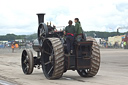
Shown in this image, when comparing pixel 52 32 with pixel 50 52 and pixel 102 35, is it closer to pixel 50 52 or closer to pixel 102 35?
pixel 50 52

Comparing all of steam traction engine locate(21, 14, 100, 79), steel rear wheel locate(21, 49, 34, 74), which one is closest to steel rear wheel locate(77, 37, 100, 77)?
steam traction engine locate(21, 14, 100, 79)

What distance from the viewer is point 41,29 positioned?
12.8 m

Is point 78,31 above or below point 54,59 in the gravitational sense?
above

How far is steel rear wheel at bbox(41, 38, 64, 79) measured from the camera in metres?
10.1

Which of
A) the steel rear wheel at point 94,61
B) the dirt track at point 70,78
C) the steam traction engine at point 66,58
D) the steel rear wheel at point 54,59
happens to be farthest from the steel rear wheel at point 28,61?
the steel rear wheel at point 94,61

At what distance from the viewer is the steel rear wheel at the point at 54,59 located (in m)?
10.1

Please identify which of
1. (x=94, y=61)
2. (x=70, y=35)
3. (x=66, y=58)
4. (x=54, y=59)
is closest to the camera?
(x=54, y=59)

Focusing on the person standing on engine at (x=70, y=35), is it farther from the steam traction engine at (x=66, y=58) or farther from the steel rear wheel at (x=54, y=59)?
the steel rear wheel at (x=54, y=59)

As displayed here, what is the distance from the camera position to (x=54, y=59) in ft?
33.3

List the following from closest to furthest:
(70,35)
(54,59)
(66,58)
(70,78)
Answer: (54,59) < (66,58) < (70,35) < (70,78)

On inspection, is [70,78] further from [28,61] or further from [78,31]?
[28,61]

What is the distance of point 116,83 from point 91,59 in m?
1.66

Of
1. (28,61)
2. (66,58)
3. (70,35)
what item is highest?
(70,35)

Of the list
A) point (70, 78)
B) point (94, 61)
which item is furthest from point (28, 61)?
point (94, 61)
